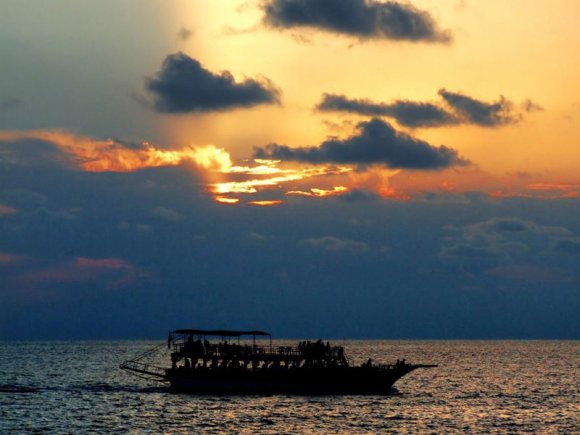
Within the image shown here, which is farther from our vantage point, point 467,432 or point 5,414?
point 5,414

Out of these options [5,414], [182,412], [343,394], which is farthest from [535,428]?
[5,414]

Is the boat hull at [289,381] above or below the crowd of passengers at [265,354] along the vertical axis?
below

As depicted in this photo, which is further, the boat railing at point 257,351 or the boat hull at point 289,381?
the boat hull at point 289,381

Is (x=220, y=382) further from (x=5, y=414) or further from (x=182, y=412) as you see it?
(x=5, y=414)

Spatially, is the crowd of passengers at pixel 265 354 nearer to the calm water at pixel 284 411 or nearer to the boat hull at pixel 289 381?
the boat hull at pixel 289 381

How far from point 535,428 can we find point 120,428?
34038mm

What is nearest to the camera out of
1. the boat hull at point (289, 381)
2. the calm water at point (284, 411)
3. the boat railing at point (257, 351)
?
the calm water at point (284, 411)

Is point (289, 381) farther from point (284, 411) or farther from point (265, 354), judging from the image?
point (284, 411)

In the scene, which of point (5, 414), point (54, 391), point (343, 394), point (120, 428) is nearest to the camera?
point (120, 428)

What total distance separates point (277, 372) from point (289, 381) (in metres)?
1.56

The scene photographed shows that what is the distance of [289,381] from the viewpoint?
3713 inches

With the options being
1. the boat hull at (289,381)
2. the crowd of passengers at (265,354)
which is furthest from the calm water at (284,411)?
the crowd of passengers at (265,354)

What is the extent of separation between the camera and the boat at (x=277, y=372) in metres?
93.4

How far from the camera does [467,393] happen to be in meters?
109
